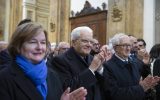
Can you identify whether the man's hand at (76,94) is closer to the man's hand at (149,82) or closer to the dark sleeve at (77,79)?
the dark sleeve at (77,79)

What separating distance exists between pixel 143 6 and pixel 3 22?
302 inches

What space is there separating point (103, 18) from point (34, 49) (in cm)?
735

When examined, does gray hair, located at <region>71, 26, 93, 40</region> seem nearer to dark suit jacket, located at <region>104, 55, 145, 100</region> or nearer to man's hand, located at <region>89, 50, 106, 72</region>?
man's hand, located at <region>89, 50, 106, 72</region>

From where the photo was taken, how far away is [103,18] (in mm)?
9664

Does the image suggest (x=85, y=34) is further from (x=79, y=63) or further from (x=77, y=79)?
(x=77, y=79)

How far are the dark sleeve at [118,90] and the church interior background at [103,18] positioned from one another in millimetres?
4237

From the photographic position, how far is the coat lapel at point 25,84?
7.63 ft

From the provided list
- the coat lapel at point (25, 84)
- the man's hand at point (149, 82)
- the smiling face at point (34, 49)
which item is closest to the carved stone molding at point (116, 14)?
the man's hand at point (149, 82)

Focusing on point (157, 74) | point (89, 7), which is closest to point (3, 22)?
point (89, 7)

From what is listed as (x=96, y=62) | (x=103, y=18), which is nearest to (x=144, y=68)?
(x=96, y=62)

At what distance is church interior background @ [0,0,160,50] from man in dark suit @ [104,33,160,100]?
3.99m

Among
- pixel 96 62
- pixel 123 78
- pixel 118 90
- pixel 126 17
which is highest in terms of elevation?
pixel 126 17

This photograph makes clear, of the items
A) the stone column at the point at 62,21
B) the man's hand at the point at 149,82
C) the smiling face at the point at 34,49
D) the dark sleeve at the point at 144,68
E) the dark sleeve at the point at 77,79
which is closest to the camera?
the smiling face at the point at 34,49

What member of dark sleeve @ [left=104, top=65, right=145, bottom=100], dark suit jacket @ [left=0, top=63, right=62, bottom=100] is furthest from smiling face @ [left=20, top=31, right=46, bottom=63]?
dark sleeve @ [left=104, top=65, right=145, bottom=100]
